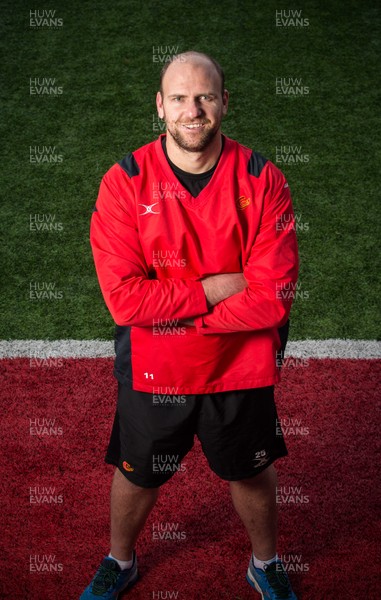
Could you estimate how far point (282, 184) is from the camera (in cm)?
277

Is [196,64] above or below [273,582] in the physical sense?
above

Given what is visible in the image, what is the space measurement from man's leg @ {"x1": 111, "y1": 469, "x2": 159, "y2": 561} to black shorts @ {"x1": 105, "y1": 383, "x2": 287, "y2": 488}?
0.28ft

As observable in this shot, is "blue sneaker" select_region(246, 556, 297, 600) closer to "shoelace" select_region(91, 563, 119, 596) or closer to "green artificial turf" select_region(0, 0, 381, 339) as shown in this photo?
"shoelace" select_region(91, 563, 119, 596)

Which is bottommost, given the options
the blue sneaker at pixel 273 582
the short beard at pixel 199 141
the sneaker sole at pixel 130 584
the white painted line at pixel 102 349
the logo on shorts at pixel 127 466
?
the sneaker sole at pixel 130 584

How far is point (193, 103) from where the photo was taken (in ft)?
8.84

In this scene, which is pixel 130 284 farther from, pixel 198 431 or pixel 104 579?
pixel 104 579

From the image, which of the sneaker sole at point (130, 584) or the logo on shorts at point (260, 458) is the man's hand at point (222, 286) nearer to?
the logo on shorts at point (260, 458)

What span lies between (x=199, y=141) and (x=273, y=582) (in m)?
1.86

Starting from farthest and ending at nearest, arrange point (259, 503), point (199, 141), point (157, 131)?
point (157, 131) < point (259, 503) < point (199, 141)

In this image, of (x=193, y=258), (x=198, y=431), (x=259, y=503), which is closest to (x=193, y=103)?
(x=193, y=258)

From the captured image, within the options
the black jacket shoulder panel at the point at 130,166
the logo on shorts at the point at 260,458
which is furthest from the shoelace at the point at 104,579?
the black jacket shoulder panel at the point at 130,166

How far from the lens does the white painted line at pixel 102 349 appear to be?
4547mm

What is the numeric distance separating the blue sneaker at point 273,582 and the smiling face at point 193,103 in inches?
70.9

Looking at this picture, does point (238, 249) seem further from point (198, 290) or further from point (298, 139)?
point (298, 139)
